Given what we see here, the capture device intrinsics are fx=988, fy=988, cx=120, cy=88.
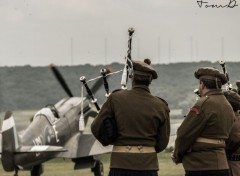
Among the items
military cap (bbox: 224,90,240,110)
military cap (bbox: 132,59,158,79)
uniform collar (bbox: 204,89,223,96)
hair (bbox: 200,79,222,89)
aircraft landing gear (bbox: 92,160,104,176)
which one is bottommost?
aircraft landing gear (bbox: 92,160,104,176)

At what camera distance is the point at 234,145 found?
12.8 metres

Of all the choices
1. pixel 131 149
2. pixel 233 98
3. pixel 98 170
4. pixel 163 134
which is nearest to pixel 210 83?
pixel 163 134

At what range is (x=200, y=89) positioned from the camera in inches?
453

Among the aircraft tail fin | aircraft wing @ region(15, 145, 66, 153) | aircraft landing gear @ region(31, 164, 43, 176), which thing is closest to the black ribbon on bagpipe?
aircraft wing @ region(15, 145, 66, 153)

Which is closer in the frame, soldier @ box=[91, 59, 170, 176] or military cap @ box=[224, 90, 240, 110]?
soldier @ box=[91, 59, 170, 176]

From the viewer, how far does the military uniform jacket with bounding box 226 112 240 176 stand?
41.9 feet

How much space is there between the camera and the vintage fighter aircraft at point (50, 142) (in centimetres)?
2244

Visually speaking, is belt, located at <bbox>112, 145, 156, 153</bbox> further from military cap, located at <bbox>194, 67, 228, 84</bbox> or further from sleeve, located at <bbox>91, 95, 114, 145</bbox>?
military cap, located at <bbox>194, 67, 228, 84</bbox>

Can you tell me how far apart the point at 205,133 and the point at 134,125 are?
947 millimetres

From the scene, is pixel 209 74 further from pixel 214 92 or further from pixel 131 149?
pixel 131 149

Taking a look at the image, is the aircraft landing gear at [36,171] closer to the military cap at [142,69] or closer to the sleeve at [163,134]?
the sleeve at [163,134]

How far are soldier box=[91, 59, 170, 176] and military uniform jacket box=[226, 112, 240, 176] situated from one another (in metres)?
1.99

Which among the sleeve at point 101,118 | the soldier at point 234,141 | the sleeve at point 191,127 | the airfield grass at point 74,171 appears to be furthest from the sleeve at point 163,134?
the airfield grass at point 74,171

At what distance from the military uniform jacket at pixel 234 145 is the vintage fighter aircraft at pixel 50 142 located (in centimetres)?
940
